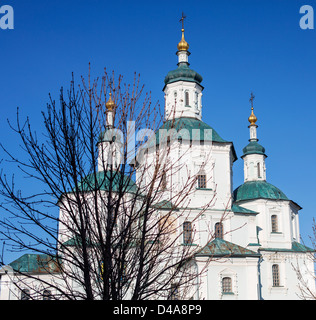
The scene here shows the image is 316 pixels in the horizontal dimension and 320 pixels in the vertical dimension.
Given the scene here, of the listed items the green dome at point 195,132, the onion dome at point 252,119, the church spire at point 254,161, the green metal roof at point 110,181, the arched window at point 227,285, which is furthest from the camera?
the onion dome at point 252,119

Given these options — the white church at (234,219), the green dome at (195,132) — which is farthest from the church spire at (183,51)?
the green dome at (195,132)

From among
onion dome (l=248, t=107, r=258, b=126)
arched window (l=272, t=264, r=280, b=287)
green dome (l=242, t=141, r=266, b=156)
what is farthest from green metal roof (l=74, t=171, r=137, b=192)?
onion dome (l=248, t=107, r=258, b=126)

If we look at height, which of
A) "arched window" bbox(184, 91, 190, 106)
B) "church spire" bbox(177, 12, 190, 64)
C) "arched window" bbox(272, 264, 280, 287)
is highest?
"church spire" bbox(177, 12, 190, 64)

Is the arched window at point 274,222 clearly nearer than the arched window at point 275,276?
No

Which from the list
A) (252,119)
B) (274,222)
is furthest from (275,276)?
(252,119)

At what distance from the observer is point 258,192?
35.7 meters

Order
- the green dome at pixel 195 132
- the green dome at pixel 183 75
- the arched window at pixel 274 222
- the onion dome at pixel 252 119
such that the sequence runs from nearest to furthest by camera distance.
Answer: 1. the green dome at pixel 195 132
2. the green dome at pixel 183 75
3. the arched window at pixel 274 222
4. the onion dome at pixel 252 119

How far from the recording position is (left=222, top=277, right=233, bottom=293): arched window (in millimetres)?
→ 26250

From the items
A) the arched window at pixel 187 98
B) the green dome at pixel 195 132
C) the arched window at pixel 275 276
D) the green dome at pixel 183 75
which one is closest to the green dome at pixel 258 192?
the arched window at pixel 275 276

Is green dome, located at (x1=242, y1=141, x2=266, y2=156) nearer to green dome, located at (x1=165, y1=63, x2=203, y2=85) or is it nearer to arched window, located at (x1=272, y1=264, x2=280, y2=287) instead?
green dome, located at (x1=165, y1=63, x2=203, y2=85)

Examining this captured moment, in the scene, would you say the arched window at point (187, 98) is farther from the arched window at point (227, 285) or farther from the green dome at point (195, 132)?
the arched window at point (227, 285)

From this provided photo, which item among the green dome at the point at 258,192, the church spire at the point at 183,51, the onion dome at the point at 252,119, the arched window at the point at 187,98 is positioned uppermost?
the church spire at the point at 183,51

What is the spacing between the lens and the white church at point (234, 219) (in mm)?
26375

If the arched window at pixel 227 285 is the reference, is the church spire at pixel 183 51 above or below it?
above
